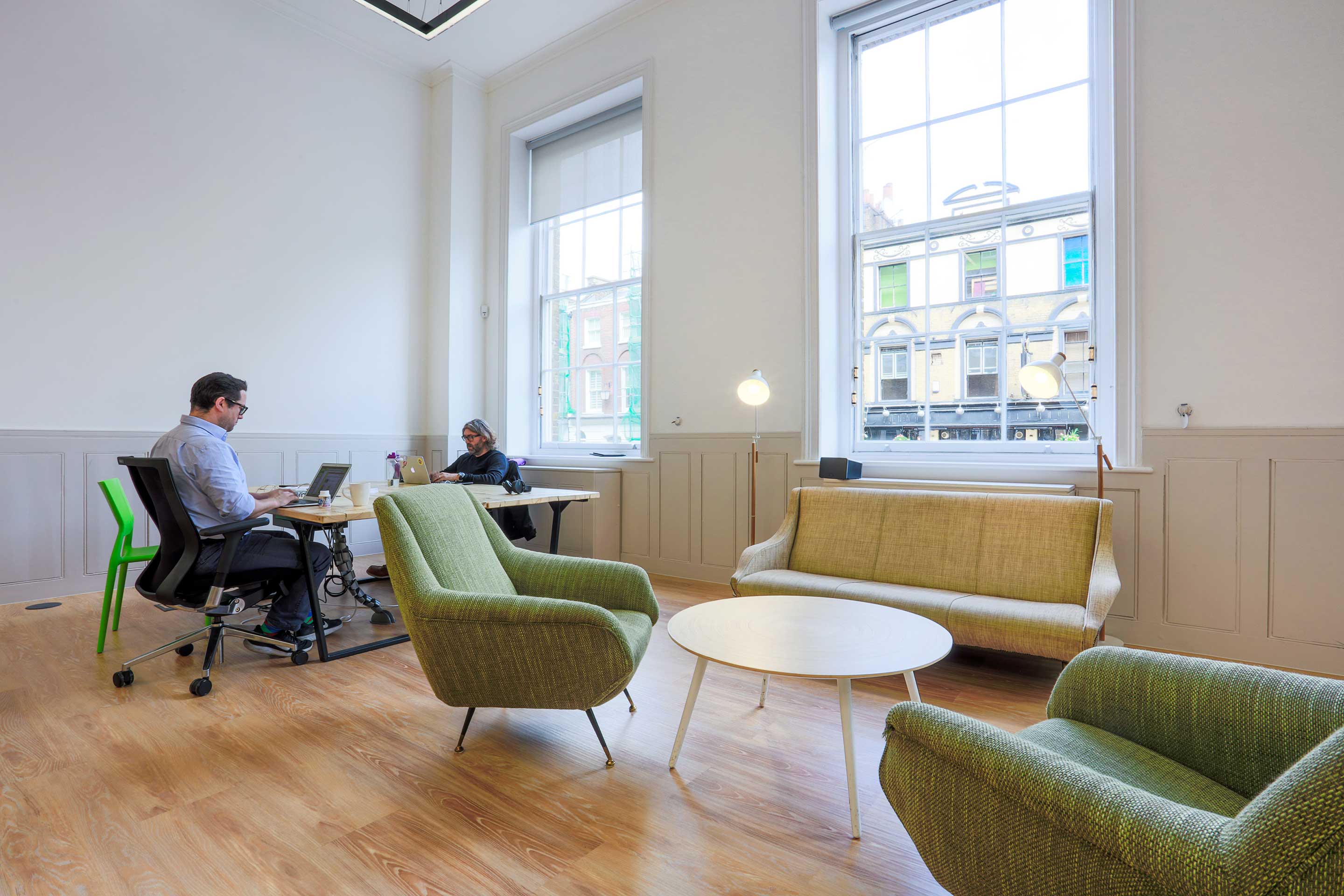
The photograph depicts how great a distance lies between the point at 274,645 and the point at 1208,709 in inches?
135

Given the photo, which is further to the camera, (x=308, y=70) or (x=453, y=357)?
(x=453, y=357)

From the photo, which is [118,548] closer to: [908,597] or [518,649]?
[518,649]

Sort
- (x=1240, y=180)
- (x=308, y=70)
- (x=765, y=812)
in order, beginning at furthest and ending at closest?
(x=308, y=70) < (x=1240, y=180) < (x=765, y=812)

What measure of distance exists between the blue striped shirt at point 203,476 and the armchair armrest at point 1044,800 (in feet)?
9.25

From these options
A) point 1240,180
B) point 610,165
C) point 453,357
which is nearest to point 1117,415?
point 1240,180

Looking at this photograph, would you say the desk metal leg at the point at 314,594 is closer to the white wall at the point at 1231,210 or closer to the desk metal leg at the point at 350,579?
the desk metal leg at the point at 350,579

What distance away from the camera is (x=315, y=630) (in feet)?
11.0

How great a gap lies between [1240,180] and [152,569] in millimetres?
5097

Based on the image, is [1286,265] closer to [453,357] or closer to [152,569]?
[152,569]

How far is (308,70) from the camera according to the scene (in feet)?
17.8

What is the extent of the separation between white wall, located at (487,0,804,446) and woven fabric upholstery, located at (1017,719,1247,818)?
3.02 m

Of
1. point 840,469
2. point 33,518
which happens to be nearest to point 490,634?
point 840,469

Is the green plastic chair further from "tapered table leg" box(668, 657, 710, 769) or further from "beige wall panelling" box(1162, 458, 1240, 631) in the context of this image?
"beige wall panelling" box(1162, 458, 1240, 631)

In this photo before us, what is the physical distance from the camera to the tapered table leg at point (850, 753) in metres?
1.78
